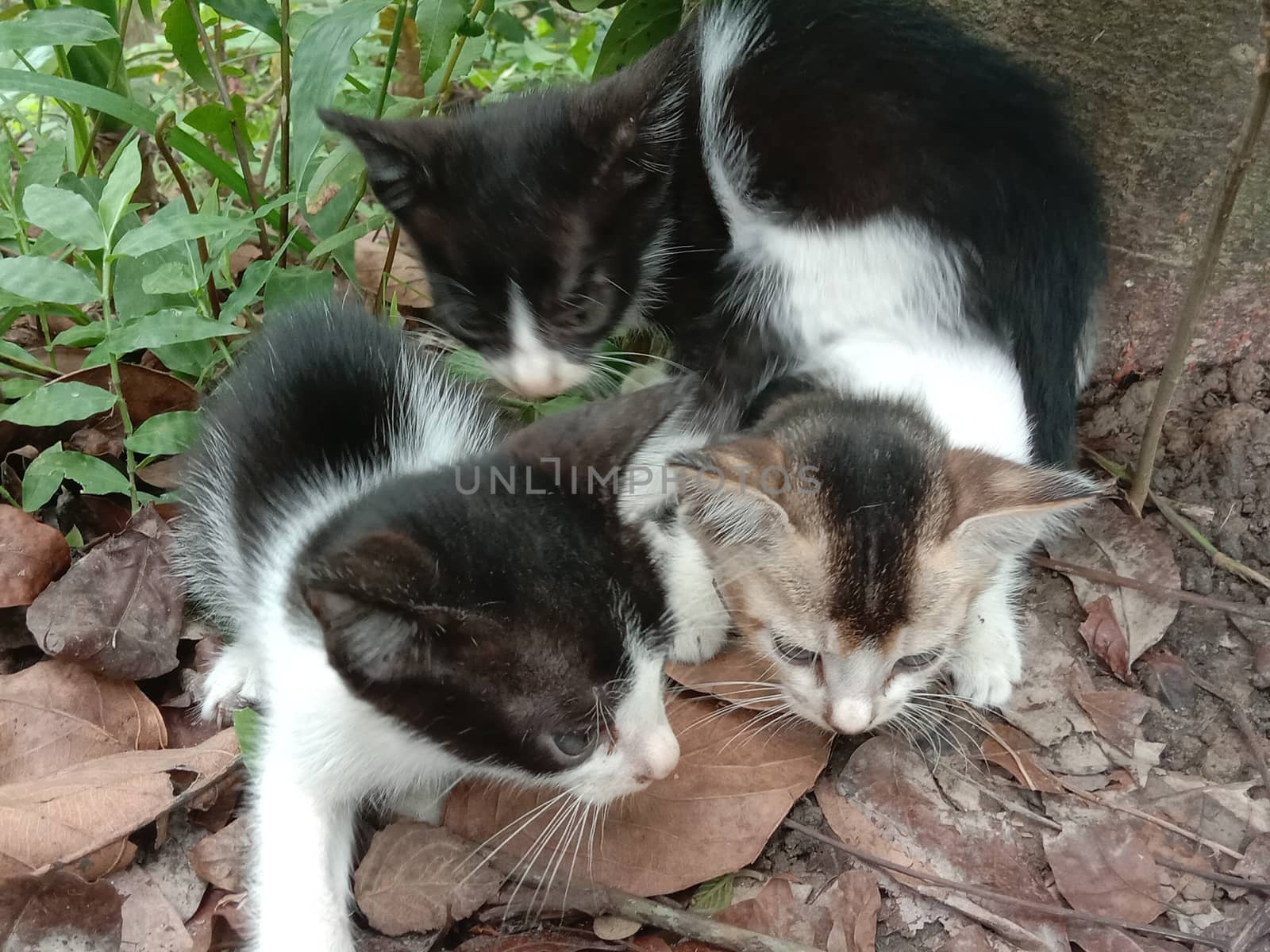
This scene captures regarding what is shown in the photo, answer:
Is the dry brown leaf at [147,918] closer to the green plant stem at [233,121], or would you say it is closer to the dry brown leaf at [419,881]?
the dry brown leaf at [419,881]

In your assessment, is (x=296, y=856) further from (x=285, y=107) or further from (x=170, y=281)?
(x=285, y=107)

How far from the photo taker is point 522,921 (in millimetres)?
1496

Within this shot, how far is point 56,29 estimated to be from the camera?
1807 millimetres

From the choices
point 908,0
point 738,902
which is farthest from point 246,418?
point 908,0

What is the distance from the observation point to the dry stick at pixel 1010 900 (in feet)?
4.64

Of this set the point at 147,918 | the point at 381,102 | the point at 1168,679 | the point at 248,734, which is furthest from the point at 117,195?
the point at 1168,679

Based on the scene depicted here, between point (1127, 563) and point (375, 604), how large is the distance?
153 cm

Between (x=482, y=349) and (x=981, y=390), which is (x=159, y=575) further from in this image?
(x=981, y=390)

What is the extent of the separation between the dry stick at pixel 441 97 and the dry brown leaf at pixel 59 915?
4.55 feet

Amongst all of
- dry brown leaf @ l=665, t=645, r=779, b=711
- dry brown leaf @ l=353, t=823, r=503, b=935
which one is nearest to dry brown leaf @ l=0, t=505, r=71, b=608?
dry brown leaf @ l=353, t=823, r=503, b=935

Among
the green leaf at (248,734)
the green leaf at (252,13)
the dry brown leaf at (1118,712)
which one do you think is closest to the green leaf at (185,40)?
the green leaf at (252,13)

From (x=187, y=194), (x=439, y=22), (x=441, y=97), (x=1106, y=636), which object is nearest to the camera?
(x=1106, y=636)

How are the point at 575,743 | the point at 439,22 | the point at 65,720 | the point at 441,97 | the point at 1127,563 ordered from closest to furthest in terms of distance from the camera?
the point at 575,743
the point at 65,720
the point at 1127,563
the point at 439,22
the point at 441,97

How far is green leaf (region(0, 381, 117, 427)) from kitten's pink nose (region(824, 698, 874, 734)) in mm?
1460
